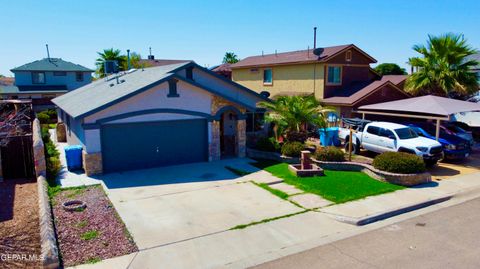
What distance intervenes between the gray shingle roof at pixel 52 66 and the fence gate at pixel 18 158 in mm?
33782

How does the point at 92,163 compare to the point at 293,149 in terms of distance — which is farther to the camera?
the point at 293,149

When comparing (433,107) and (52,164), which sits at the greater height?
(433,107)

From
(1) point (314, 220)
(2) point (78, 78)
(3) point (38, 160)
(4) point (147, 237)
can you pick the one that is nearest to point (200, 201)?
(4) point (147, 237)

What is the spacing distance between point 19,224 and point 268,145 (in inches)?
463

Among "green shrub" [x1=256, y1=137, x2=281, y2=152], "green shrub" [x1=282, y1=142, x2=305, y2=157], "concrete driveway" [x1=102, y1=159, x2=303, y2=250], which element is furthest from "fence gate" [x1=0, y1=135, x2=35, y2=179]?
"green shrub" [x1=282, y1=142, x2=305, y2=157]

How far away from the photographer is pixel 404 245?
30.0ft

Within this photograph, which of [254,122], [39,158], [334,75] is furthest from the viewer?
[334,75]

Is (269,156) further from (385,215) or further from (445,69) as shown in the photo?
(445,69)

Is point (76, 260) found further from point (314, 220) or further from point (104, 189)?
point (314, 220)

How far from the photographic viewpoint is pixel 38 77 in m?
45.3

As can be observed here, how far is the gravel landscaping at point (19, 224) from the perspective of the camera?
8.32m

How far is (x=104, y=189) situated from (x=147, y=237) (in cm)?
486

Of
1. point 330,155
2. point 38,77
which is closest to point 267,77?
point 330,155

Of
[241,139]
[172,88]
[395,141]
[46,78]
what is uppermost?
[46,78]
